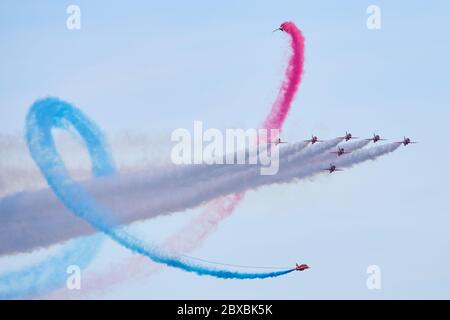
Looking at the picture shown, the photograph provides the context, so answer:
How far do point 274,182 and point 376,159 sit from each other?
3573 millimetres

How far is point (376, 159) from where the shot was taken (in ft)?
585
